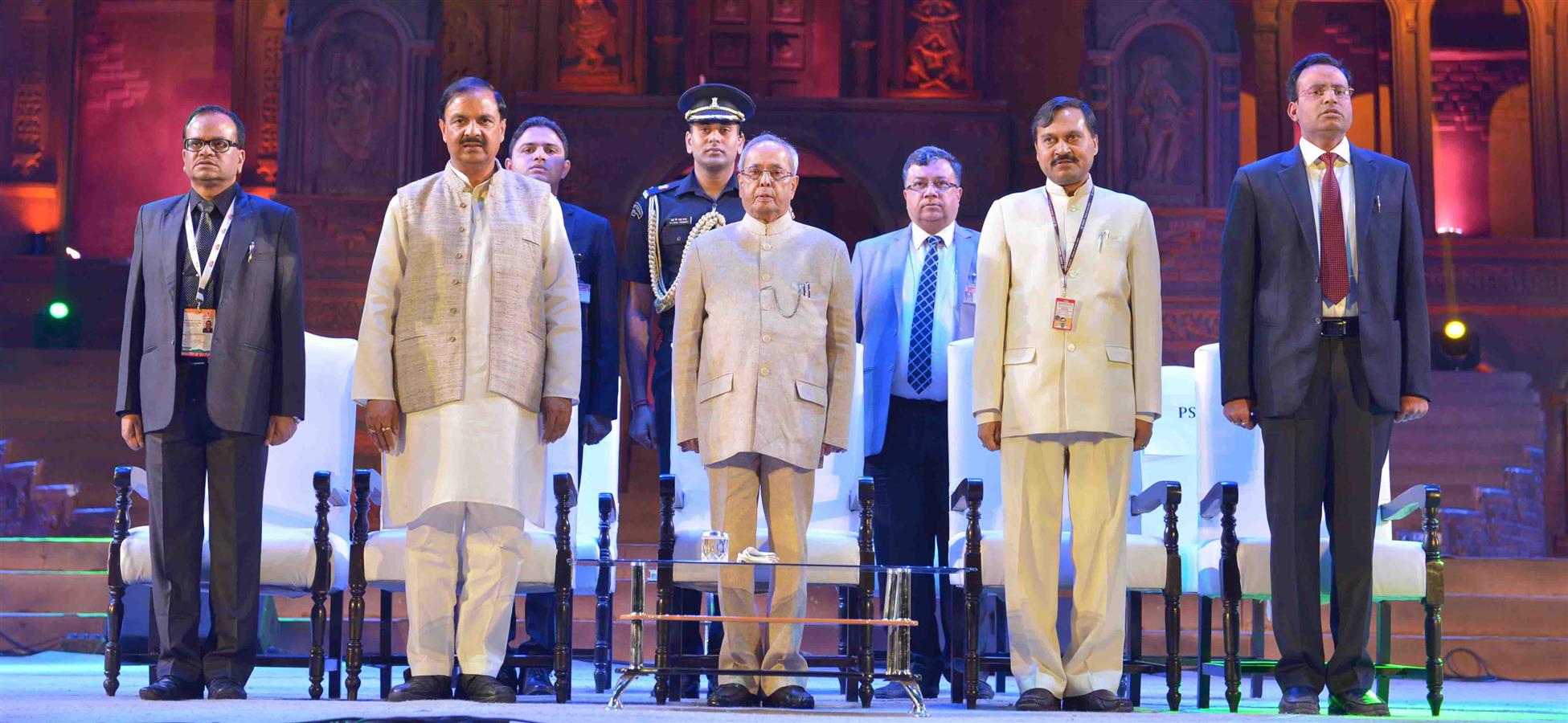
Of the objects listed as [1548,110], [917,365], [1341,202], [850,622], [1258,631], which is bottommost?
[1258,631]

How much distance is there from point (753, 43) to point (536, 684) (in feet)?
20.3

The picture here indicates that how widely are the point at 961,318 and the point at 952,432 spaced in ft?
1.38

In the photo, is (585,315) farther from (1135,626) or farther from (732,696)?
(1135,626)

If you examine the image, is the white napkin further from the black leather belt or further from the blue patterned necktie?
the black leather belt

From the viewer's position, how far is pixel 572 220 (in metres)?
4.61

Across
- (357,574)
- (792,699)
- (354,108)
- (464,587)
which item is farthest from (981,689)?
(354,108)

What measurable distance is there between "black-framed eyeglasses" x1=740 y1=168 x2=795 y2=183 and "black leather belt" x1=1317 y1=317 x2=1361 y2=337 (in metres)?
1.38

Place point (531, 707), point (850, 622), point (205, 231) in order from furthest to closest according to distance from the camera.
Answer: point (205, 231) < point (531, 707) < point (850, 622)

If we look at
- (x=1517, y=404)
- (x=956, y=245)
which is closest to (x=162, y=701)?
(x=956, y=245)

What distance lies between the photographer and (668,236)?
4.57 metres

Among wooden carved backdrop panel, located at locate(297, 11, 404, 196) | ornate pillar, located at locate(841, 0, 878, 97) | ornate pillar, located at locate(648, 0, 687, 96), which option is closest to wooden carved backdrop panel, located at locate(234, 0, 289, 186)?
wooden carved backdrop panel, located at locate(297, 11, 404, 196)

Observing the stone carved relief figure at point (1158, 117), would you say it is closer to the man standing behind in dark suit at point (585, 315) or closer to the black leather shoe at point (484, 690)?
the man standing behind in dark suit at point (585, 315)

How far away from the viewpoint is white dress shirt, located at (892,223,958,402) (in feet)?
15.5

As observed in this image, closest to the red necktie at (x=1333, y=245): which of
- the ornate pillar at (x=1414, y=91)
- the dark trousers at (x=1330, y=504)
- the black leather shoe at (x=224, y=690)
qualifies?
the dark trousers at (x=1330, y=504)
